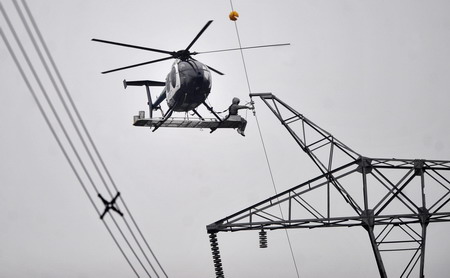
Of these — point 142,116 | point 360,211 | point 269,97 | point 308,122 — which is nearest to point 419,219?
point 360,211

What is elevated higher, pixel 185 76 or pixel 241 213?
pixel 185 76

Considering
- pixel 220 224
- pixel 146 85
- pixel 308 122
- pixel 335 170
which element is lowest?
pixel 220 224

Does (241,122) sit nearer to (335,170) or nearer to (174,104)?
(174,104)

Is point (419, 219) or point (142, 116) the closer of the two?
point (419, 219)

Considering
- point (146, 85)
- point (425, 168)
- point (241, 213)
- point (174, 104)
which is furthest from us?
point (146, 85)

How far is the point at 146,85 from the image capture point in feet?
114

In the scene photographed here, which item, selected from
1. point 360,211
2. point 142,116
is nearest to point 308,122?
point 360,211

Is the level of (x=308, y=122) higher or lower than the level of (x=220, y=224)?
higher

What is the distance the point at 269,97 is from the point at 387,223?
8.74 metres

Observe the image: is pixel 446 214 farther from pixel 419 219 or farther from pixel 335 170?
pixel 335 170

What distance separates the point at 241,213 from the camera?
87.0ft

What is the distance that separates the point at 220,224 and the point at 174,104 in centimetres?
718

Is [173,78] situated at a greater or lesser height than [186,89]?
greater

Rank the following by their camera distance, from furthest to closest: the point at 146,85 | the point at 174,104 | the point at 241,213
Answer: the point at 146,85 < the point at 174,104 < the point at 241,213
